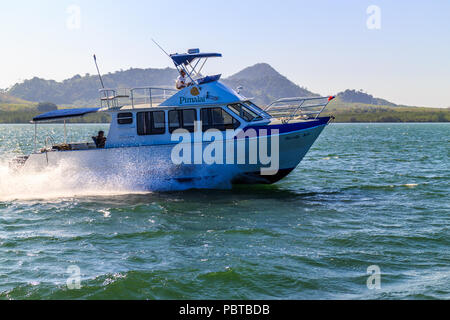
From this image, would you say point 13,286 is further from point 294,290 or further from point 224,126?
point 224,126

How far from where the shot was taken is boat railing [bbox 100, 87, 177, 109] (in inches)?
671

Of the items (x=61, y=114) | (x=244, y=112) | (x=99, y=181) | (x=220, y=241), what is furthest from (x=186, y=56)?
(x=220, y=241)

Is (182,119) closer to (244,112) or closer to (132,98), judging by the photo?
(132,98)

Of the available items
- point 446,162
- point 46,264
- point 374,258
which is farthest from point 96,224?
point 446,162

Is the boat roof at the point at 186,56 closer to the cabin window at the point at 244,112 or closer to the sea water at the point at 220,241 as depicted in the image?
the cabin window at the point at 244,112

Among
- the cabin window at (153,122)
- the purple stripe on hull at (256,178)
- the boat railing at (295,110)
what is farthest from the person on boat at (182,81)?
the purple stripe on hull at (256,178)

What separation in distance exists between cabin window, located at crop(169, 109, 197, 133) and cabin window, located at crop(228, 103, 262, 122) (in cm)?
144

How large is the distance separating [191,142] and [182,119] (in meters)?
0.98

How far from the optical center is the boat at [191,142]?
16312 millimetres

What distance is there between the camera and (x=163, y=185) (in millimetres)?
17047

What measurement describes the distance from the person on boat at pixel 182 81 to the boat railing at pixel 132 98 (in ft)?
0.92

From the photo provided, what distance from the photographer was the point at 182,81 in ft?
56.9

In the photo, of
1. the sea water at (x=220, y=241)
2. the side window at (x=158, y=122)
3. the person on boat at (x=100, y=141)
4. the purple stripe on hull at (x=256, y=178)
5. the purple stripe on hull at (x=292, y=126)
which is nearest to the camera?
the sea water at (x=220, y=241)
